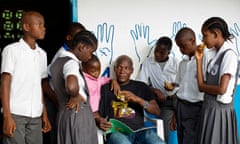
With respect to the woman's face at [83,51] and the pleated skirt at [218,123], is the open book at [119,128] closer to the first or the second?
the pleated skirt at [218,123]

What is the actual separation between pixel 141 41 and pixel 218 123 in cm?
148

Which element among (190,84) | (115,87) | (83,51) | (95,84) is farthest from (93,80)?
(190,84)

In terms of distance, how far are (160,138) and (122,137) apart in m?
0.34

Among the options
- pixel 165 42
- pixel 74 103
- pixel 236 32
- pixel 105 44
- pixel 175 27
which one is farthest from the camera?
pixel 236 32

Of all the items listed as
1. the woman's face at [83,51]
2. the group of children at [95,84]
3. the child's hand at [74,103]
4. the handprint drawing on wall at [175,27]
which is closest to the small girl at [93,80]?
the group of children at [95,84]

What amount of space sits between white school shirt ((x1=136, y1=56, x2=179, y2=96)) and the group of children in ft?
0.31

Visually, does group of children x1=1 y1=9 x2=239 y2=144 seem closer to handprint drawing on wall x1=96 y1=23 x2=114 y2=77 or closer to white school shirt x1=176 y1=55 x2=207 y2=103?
white school shirt x1=176 y1=55 x2=207 y2=103

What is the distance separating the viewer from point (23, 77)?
3.16 metres

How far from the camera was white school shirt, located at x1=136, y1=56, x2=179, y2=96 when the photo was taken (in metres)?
4.39

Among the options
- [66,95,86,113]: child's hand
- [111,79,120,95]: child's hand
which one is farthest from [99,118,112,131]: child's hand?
[66,95,86,113]: child's hand

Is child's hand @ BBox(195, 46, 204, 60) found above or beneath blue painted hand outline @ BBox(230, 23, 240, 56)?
beneath

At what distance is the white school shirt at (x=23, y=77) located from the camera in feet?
10.1

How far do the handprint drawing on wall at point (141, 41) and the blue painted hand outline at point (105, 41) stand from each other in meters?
0.25

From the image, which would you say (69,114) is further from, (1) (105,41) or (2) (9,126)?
(1) (105,41)
